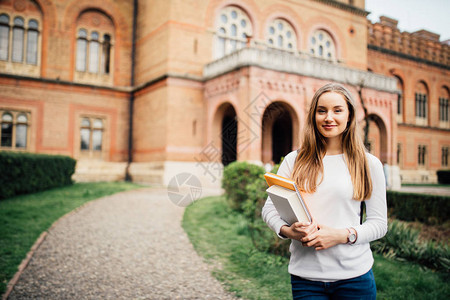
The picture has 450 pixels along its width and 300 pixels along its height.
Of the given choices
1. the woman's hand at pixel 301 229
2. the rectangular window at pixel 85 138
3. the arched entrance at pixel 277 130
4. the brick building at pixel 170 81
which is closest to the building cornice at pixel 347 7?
the brick building at pixel 170 81

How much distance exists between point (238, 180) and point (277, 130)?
41.8ft

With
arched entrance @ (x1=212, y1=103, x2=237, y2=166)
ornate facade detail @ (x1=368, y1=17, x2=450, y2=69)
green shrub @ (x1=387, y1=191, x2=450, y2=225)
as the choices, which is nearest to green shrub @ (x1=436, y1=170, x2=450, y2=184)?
ornate facade detail @ (x1=368, y1=17, x2=450, y2=69)

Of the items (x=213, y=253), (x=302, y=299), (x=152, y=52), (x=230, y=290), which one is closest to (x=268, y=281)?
(x=230, y=290)

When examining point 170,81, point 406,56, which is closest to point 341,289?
point 170,81

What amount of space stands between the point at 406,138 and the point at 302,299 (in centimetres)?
3111

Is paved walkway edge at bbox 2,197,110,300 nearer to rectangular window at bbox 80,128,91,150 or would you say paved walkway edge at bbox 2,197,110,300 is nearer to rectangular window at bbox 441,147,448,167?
rectangular window at bbox 80,128,91,150

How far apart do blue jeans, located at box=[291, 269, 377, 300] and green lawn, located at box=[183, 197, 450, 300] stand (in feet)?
8.23

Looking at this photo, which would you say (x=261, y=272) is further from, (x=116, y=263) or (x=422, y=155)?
(x=422, y=155)

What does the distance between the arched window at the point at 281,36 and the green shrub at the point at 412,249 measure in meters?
15.8

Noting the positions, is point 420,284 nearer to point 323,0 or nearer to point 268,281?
point 268,281

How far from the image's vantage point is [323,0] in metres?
21.8

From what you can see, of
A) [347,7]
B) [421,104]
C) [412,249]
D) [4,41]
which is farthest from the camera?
[421,104]

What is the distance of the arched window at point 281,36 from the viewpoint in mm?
20406

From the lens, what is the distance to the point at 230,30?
19.3 metres
